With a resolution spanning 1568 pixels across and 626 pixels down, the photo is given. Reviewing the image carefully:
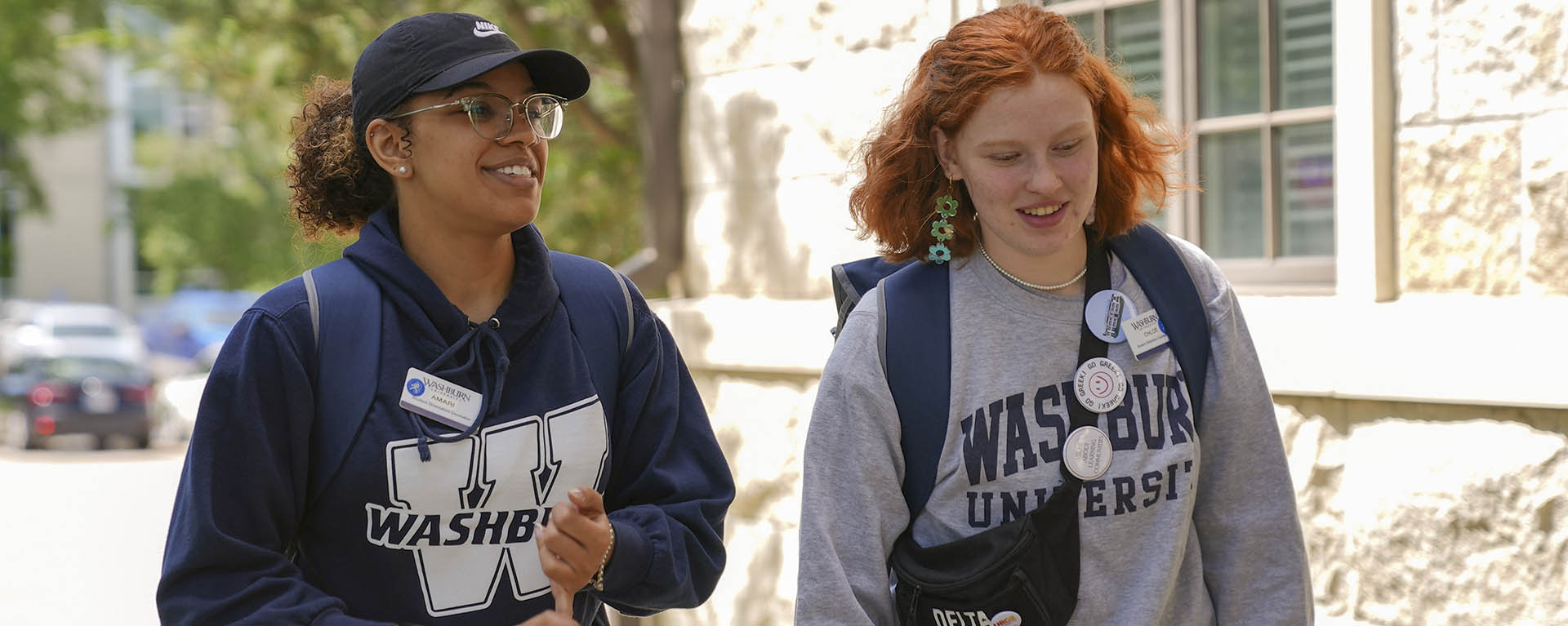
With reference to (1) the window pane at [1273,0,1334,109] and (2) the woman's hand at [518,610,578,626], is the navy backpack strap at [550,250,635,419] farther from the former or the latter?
(1) the window pane at [1273,0,1334,109]

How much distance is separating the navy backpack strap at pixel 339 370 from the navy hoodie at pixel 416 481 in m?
0.01

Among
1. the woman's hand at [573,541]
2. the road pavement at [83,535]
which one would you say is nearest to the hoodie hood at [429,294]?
the woman's hand at [573,541]

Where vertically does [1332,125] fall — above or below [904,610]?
above

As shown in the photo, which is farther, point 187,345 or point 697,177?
point 187,345

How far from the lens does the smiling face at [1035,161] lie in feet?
7.43

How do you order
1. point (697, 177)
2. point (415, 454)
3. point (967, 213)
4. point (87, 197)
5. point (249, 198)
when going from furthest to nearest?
point (87, 197) → point (249, 198) → point (697, 177) → point (967, 213) → point (415, 454)

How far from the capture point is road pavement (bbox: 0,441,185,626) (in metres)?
10.0

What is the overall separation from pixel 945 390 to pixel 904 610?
330 mm

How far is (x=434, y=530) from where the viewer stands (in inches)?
88.1

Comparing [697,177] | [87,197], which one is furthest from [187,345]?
[697,177]

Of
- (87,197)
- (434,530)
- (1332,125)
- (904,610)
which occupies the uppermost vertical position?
(87,197)

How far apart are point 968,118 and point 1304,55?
2.16m

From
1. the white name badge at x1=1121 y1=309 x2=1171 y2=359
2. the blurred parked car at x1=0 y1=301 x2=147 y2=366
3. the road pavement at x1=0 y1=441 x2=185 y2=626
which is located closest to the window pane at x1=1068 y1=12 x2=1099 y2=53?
the white name badge at x1=1121 y1=309 x2=1171 y2=359

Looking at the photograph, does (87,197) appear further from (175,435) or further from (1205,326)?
(1205,326)
